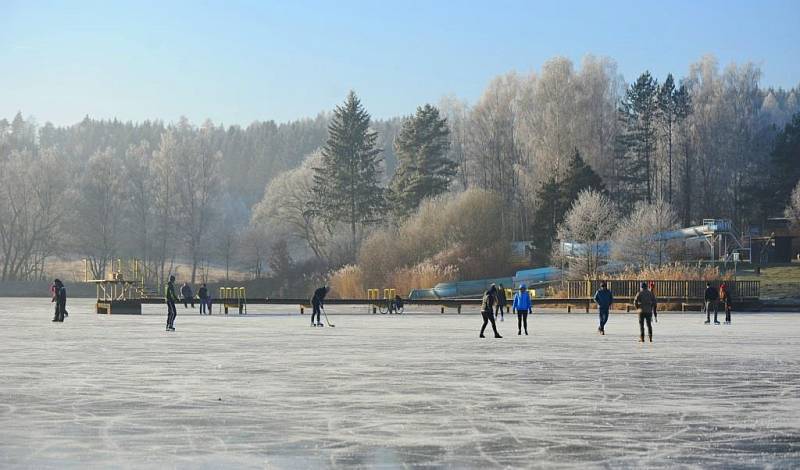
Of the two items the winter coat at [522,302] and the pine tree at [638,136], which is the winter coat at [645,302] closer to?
the winter coat at [522,302]

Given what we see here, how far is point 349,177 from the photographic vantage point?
103 metres

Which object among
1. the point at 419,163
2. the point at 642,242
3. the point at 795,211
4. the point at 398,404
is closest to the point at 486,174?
the point at 419,163

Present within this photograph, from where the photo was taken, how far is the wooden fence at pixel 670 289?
2298 inches

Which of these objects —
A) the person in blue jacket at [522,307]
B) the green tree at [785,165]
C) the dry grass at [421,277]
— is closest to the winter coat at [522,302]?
the person in blue jacket at [522,307]

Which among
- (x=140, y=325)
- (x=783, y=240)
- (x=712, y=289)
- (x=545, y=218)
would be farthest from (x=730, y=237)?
(x=140, y=325)

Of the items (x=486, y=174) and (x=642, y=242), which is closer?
(x=642, y=242)

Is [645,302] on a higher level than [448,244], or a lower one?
lower

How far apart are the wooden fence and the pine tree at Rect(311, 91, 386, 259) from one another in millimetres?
39597

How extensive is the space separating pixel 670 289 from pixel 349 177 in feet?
161

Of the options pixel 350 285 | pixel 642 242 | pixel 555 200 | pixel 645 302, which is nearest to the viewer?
pixel 645 302

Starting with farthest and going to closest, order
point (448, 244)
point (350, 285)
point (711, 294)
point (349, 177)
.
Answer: point (349, 177) → point (448, 244) → point (350, 285) → point (711, 294)

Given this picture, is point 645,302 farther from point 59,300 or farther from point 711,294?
point 59,300

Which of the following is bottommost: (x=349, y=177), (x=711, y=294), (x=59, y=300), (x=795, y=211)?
(x=59, y=300)

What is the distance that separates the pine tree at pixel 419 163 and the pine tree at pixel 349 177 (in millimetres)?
2787
